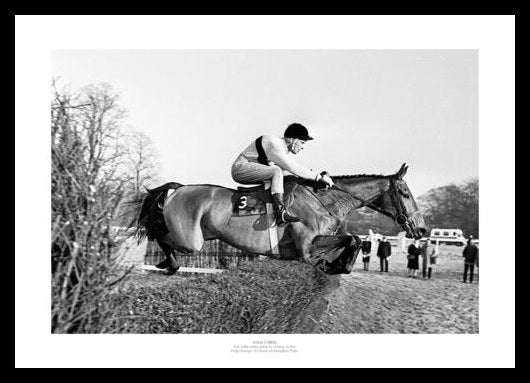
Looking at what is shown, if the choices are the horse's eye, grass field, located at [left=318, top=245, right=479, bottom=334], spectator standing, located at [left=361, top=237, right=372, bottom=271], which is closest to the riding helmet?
the horse's eye

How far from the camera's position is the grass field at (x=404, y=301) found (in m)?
6.02

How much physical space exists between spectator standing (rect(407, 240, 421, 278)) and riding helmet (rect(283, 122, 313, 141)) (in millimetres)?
1679

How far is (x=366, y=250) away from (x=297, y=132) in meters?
1.54

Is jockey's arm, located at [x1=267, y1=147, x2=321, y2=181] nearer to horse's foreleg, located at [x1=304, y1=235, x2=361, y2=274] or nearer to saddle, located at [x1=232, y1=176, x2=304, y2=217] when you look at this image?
saddle, located at [x1=232, y1=176, x2=304, y2=217]

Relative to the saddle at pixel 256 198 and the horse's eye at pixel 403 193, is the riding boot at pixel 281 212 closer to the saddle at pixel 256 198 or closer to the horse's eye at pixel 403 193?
the saddle at pixel 256 198

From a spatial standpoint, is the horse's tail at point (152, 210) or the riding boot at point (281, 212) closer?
the riding boot at point (281, 212)

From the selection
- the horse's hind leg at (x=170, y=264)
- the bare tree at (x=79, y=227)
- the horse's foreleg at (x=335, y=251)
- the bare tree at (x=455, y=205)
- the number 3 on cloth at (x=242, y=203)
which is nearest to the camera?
the bare tree at (x=79, y=227)

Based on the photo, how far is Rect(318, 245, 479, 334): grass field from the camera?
19.7 ft

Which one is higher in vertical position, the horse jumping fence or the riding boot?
the riding boot

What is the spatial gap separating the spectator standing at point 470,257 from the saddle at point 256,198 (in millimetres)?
1963

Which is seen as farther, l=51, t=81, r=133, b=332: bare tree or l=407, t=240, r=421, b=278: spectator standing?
l=407, t=240, r=421, b=278: spectator standing

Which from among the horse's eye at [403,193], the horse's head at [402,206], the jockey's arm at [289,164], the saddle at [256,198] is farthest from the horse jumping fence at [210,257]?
the horse's eye at [403,193]

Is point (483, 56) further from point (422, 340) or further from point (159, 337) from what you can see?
point (159, 337)

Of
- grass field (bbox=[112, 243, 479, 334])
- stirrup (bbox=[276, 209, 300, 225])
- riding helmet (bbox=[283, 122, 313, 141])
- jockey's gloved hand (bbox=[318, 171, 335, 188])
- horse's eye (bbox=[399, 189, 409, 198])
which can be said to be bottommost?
grass field (bbox=[112, 243, 479, 334])
